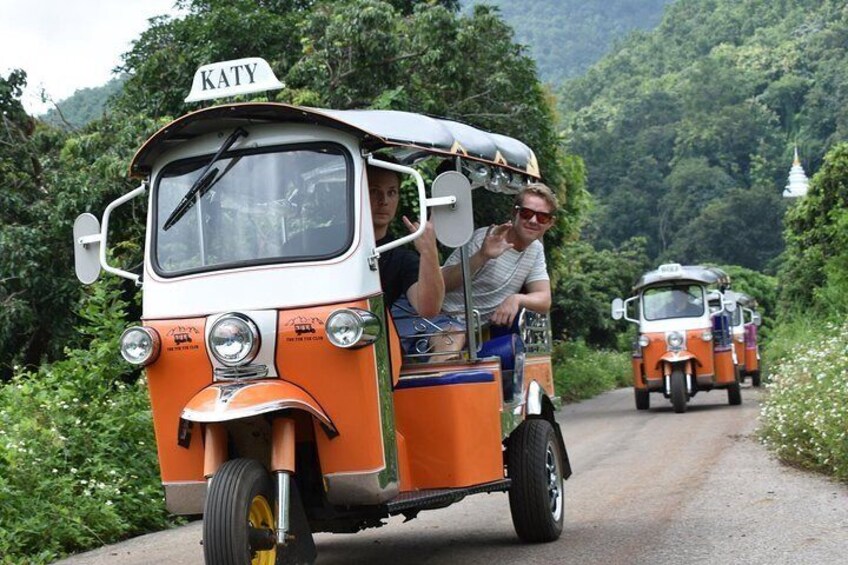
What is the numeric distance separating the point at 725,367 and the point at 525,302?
1566 centimetres

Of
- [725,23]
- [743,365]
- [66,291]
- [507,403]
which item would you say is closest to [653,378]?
[743,365]

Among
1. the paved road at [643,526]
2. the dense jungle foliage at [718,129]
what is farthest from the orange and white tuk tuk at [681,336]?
the dense jungle foliage at [718,129]

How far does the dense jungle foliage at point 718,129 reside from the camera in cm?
8281

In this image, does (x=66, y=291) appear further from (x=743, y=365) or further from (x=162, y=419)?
(x=743, y=365)

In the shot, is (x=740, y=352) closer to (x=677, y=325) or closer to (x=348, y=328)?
(x=677, y=325)

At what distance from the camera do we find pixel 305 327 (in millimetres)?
6770

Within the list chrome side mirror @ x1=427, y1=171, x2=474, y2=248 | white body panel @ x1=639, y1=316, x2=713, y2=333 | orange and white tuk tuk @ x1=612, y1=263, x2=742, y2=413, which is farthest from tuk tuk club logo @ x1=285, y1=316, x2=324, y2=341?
white body panel @ x1=639, y1=316, x2=713, y2=333

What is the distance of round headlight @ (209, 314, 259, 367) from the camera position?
22.0 ft

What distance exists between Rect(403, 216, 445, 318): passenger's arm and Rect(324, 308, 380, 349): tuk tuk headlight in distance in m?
0.82

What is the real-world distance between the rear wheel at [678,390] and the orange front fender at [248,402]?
1720cm

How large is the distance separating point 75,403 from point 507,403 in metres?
4.79

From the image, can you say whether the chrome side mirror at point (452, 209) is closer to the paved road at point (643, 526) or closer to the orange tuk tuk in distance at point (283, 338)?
the orange tuk tuk in distance at point (283, 338)

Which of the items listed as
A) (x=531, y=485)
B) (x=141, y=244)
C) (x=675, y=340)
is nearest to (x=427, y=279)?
(x=531, y=485)

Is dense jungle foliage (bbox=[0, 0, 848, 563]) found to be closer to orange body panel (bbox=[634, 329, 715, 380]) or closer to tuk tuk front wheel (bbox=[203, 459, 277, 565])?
orange body panel (bbox=[634, 329, 715, 380])
